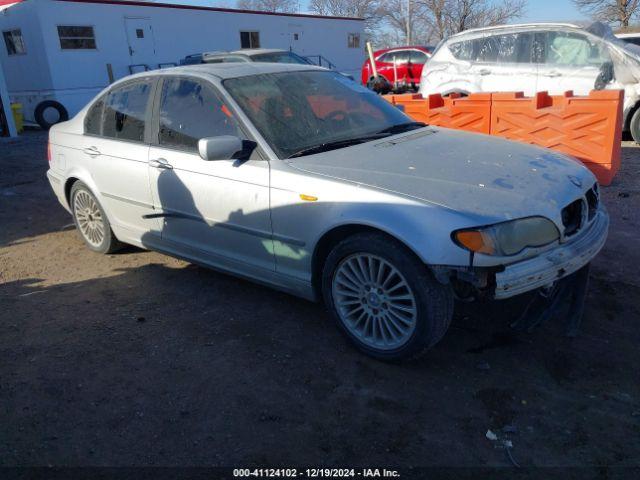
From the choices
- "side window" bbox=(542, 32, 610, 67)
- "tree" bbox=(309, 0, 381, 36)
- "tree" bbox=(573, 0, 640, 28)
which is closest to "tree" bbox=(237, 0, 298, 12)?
"tree" bbox=(309, 0, 381, 36)

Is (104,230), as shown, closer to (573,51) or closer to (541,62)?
(541,62)

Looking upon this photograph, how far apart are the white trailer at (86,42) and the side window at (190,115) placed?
13.3 metres

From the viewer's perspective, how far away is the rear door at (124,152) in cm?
431

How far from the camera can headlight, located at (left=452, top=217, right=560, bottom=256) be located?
2.73 metres

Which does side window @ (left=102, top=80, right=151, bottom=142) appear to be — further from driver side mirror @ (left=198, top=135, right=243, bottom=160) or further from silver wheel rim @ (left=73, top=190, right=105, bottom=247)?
driver side mirror @ (left=198, top=135, right=243, bottom=160)

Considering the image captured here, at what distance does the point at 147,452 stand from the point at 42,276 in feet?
9.52

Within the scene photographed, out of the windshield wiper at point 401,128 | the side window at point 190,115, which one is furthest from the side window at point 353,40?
the side window at point 190,115

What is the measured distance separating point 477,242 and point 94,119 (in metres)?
A: 3.70

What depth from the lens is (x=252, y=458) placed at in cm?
253

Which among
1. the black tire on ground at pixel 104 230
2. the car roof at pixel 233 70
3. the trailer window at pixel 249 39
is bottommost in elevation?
the black tire on ground at pixel 104 230

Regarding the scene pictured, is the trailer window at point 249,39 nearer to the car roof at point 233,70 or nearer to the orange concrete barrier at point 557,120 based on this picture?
the orange concrete barrier at point 557,120

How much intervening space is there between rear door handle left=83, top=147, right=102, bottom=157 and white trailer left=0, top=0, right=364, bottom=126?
40.5 feet

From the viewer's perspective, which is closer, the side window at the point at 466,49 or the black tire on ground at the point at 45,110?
the side window at the point at 466,49

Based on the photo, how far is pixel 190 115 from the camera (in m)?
3.99
